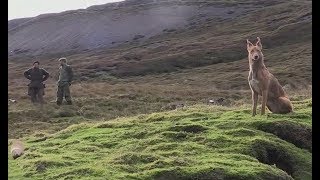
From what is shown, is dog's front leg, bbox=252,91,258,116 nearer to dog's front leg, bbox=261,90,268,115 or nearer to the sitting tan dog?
the sitting tan dog

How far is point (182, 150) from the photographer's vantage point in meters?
12.4

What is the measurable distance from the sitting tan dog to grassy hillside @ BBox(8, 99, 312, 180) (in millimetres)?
471

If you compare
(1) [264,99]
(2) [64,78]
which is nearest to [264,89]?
(1) [264,99]

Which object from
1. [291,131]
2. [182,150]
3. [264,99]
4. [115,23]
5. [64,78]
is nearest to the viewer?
[182,150]

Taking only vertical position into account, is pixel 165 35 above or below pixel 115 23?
below

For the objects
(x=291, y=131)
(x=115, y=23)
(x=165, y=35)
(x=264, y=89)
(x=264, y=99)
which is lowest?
(x=291, y=131)

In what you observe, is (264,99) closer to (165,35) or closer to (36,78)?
(36,78)

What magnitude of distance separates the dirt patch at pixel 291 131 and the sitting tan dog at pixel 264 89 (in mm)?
1727

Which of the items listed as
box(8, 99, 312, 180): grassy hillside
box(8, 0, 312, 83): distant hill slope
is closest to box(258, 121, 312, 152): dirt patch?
box(8, 99, 312, 180): grassy hillside

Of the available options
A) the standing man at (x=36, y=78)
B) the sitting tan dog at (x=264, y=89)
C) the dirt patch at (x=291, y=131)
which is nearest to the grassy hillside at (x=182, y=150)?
the dirt patch at (x=291, y=131)

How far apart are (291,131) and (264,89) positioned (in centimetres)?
249

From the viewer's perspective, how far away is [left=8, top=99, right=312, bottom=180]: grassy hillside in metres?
10.8

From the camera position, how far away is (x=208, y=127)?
14.5 metres
